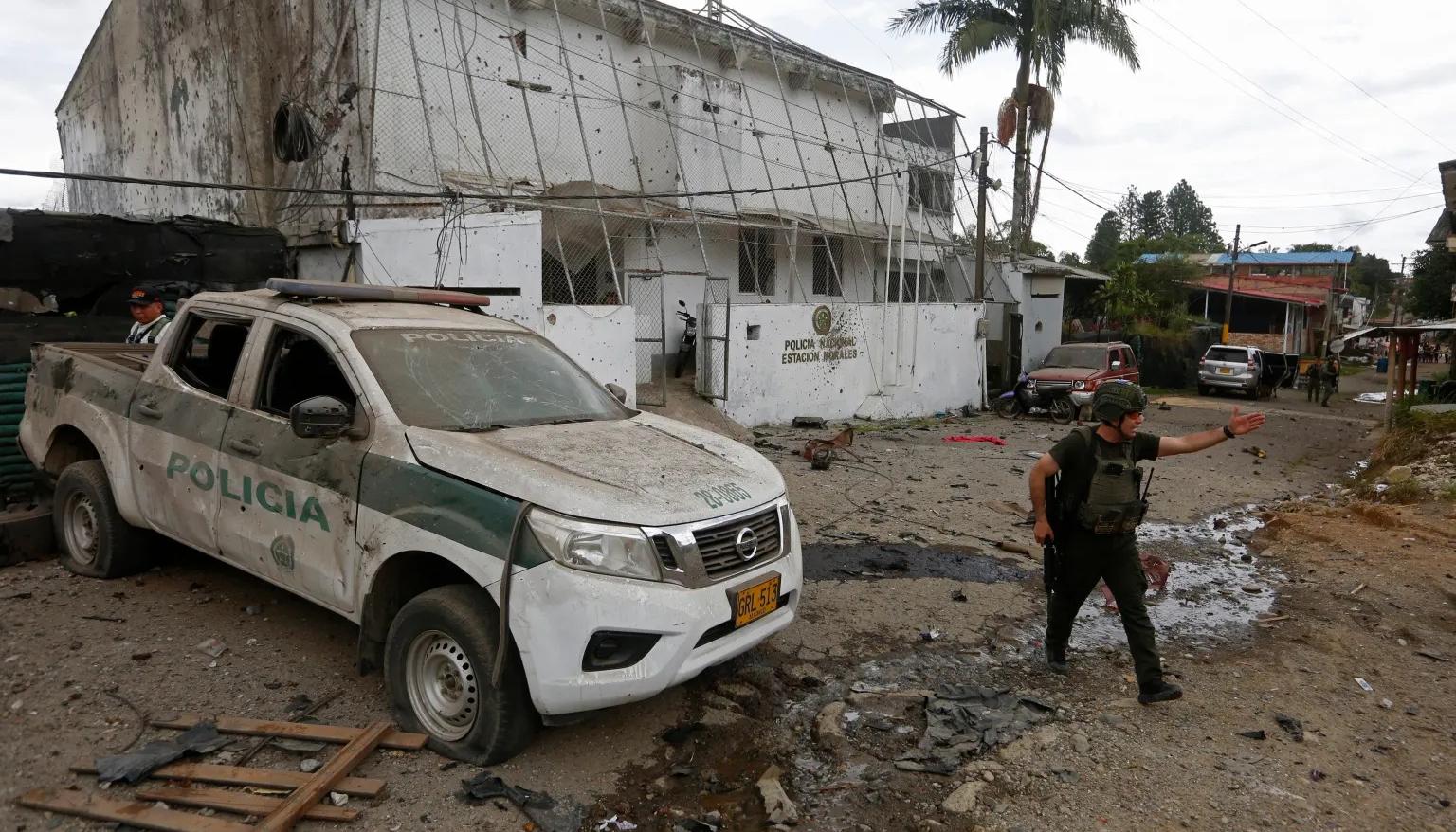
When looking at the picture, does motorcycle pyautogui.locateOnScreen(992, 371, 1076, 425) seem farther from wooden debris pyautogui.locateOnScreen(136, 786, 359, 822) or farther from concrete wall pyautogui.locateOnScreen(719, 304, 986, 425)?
wooden debris pyautogui.locateOnScreen(136, 786, 359, 822)

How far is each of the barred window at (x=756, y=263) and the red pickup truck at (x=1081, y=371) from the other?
599cm

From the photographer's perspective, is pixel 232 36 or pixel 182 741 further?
pixel 232 36

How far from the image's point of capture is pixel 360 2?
12594mm

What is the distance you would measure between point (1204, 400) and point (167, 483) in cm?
2604

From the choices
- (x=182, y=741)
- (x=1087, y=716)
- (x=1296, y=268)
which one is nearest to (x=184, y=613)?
(x=182, y=741)

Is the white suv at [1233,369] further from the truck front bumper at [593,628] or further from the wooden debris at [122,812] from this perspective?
the wooden debris at [122,812]

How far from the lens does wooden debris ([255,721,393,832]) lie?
3012 mm

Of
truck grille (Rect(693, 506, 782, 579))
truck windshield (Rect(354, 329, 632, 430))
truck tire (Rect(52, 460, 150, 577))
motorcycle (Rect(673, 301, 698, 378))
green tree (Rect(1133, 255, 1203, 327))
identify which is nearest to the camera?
truck grille (Rect(693, 506, 782, 579))

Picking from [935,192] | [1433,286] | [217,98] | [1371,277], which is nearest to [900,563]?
[217,98]

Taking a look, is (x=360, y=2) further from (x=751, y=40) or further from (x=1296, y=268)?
(x=1296, y=268)

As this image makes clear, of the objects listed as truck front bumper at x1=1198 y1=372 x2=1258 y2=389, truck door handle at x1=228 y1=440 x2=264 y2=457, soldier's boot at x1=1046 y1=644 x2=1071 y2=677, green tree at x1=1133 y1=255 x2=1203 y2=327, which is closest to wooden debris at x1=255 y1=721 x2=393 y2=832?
truck door handle at x1=228 y1=440 x2=264 y2=457

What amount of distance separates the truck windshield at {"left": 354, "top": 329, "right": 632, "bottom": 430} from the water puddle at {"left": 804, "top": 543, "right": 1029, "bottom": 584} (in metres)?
2.53

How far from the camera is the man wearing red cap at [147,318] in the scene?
6.58 meters

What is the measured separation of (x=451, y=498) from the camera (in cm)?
343
